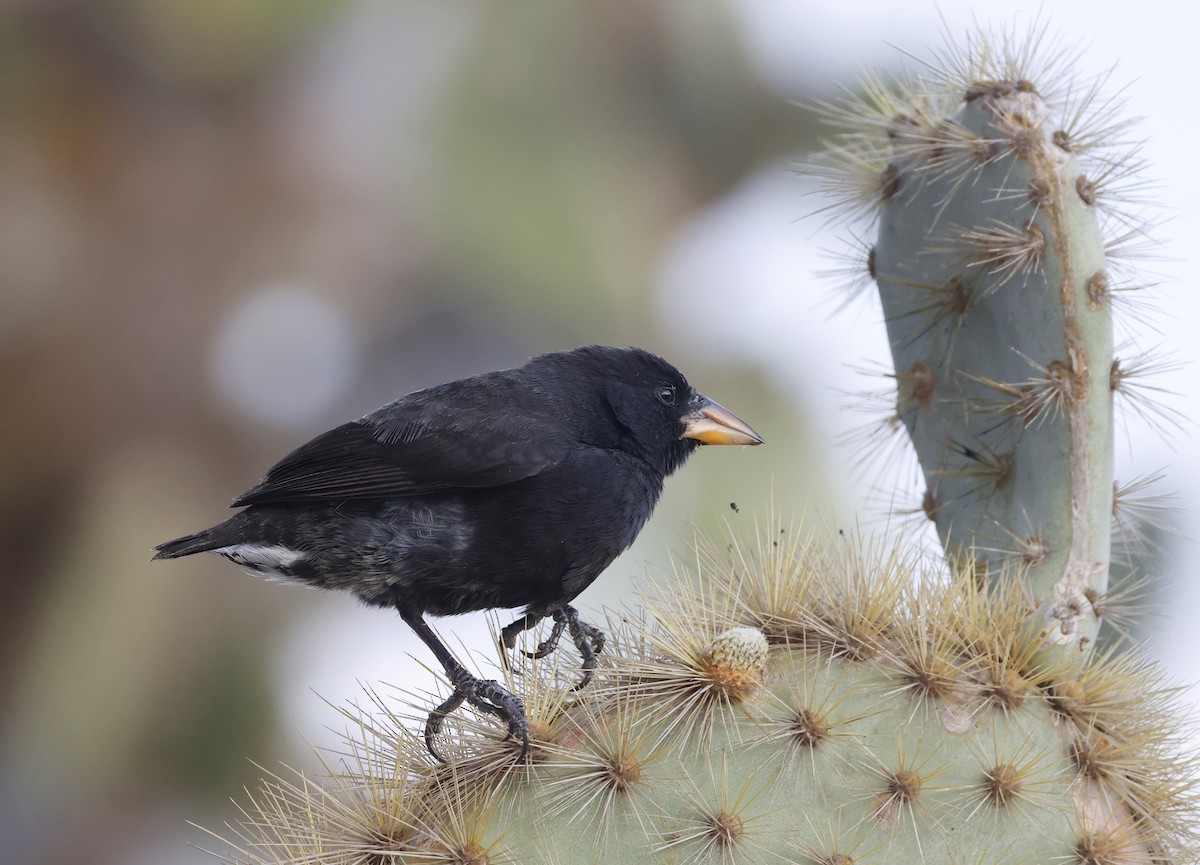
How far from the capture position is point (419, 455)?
330 centimetres

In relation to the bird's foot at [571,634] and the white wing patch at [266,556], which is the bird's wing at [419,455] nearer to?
the white wing patch at [266,556]

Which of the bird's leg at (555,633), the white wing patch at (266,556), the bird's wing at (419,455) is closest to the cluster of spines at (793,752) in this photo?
the bird's leg at (555,633)

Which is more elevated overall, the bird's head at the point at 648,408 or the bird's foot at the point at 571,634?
the bird's head at the point at 648,408

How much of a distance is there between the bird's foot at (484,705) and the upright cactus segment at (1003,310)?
1051mm

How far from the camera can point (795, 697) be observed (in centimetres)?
213

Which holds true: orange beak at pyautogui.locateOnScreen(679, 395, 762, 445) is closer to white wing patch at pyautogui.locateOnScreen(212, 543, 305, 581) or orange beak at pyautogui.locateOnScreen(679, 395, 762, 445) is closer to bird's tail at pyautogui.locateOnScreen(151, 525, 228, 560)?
white wing patch at pyautogui.locateOnScreen(212, 543, 305, 581)

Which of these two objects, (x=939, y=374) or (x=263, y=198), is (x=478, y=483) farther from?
(x=263, y=198)

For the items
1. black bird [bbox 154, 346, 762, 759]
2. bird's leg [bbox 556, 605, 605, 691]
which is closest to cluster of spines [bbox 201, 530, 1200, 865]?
bird's leg [bbox 556, 605, 605, 691]

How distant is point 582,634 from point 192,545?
1202mm

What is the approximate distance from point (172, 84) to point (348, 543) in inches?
270

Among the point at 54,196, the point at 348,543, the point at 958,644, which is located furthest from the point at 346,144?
the point at 958,644

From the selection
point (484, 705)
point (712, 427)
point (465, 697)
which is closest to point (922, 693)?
point (484, 705)

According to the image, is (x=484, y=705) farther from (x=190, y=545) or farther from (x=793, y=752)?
(x=190, y=545)

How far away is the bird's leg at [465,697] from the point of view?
216 cm
